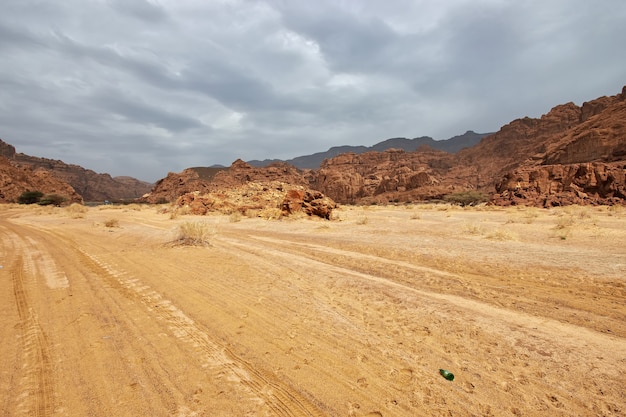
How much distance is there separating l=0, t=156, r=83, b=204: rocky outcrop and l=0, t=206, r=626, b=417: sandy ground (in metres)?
69.1

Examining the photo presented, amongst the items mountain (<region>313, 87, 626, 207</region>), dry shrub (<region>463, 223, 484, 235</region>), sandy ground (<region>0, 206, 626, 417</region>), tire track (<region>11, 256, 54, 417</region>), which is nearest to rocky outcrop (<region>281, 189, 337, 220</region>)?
dry shrub (<region>463, 223, 484, 235</region>)

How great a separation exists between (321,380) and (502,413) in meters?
1.54

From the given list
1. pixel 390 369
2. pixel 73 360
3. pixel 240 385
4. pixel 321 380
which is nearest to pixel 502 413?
pixel 390 369

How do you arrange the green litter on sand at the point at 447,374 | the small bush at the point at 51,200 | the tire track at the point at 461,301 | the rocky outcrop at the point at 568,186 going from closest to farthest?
the green litter on sand at the point at 447,374, the tire track at the point at 461,301, the rocky outcrop at the point at 568,186, the small bush at the point at 51,200

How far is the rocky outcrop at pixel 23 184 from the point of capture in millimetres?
57294

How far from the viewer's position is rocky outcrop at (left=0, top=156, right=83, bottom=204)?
188ft

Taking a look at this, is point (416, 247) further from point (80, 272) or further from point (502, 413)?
point (80, 272)

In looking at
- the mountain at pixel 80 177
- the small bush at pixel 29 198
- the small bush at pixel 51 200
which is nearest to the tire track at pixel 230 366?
the small bush at pixel 51 200

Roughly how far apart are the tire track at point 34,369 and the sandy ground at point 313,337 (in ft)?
0.05

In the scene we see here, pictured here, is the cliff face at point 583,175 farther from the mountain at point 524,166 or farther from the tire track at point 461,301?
the tire track at point 461,301

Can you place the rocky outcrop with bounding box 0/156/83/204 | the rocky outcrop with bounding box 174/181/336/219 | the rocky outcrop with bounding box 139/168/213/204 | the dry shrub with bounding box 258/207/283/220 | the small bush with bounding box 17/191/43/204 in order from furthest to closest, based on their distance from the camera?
the rocky outcrop with bounding box 139/168/213/204, the rocky outcrop with bounding box 0/156/83/204, the small bush with bounding box 17/191/43/204, the rocky outcrop with bounding box 174/181/336/219, the dry shrub with bounding box 258/207/283/220

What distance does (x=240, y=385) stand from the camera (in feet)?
9.13

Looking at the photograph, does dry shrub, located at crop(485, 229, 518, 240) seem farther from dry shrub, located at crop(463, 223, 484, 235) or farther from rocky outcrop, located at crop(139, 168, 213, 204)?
rocky outcrop, located at crop(139, 168, 213, 204)

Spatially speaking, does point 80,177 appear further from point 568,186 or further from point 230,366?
point 230,366
